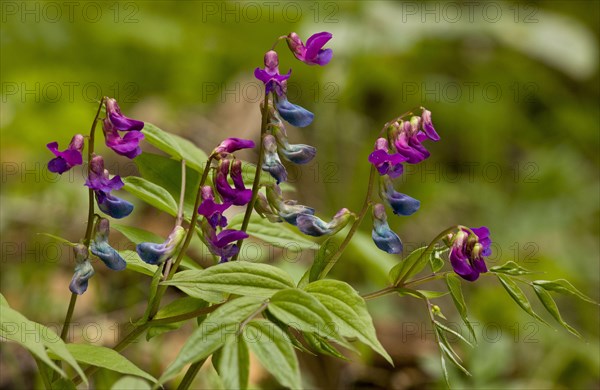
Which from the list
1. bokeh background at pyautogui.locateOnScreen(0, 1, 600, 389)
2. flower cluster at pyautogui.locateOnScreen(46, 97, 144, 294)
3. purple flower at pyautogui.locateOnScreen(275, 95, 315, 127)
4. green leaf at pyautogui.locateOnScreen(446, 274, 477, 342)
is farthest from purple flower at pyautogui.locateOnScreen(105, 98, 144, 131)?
bokeh background at pyautogui.locateOnScreen(0, 1, 600, 389)

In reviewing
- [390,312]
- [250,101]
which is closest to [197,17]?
[250,101]

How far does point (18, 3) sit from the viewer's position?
225 inches

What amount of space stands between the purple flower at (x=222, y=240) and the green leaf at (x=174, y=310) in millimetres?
114

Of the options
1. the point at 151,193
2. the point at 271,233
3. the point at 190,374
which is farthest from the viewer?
the point at 271,233

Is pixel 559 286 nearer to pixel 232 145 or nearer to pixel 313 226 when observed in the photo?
pixel 313 226

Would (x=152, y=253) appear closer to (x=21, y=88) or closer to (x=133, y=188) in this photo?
(x=133, y=188)

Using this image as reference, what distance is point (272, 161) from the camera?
1.34 metres

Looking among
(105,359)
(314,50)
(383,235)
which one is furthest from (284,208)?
(105,359)

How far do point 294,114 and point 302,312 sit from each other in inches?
13.6

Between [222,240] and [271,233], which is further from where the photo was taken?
[271,233]

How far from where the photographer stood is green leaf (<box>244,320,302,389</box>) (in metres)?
1.09

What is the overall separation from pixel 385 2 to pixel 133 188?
358 cm

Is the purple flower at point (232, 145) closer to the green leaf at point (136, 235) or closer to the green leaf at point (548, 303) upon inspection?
the green leaf at point (136, 235)

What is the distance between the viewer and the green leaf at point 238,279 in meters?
1.19
